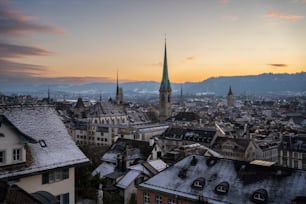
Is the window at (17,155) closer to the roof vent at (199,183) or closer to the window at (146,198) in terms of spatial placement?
the window at (146,198)

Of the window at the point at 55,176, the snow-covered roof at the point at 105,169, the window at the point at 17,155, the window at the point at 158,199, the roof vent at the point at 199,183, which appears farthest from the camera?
the snow-covered roof at the point at 105,169

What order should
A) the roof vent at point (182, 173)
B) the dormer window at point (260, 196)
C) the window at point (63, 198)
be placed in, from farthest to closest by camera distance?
the roof vent at point (182, 173) → the dormer window at point (260, 196) → the window at point (63, 198)

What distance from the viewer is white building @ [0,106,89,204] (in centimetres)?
1733

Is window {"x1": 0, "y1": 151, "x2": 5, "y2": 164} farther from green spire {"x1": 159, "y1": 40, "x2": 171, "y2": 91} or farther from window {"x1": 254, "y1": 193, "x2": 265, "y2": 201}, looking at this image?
green spire {"x1": 159, "y1": 40, "x2": 171, "y2": 91}

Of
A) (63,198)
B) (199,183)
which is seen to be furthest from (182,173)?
(63,198)

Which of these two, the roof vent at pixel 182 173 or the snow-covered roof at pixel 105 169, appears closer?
the roof vent at pixel 182 173

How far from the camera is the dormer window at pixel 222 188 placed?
24369 millimetres

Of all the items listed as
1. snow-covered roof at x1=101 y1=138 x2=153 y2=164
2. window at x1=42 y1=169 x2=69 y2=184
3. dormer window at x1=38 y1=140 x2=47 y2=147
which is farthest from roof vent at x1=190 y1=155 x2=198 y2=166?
snow-covered roof at x1=101 y1=138 x2=153 y2=164

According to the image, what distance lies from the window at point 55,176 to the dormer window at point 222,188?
10920 mm

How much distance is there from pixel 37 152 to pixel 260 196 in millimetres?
14403

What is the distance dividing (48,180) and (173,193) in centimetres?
1060

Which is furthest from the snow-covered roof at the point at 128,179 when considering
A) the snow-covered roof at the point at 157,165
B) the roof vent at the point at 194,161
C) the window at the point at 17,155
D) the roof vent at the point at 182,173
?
the window at the point at 17,155

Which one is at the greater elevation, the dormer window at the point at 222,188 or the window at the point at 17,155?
the window at the point at 17,155

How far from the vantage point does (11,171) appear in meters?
17.1
